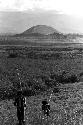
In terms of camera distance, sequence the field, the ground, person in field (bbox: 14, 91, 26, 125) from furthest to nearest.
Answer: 1. the field
2. the ground
3. person in field (bbox: 14, 91, 26, 125)

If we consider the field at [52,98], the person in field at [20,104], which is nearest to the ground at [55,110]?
the field at [52,98]

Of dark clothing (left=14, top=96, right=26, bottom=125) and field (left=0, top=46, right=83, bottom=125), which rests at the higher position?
dark clothing (left=14, top=96, right=26, bottom=125)

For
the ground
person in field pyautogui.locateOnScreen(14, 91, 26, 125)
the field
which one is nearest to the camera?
person in field pyautogui.locateOnScreen(14, 91, 26, 125)

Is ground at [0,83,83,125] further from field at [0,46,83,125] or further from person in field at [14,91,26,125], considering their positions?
person in field at [14,91,26,125]

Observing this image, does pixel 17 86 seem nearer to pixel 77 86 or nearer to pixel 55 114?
pixel 77 86

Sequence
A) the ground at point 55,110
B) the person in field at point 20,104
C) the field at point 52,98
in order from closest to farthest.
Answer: the person in field at point 20,104
the ground at point 55,110
the field at point 52,98

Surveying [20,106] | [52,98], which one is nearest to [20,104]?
[20,106]

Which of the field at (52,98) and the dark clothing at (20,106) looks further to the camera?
the field at (52,98)

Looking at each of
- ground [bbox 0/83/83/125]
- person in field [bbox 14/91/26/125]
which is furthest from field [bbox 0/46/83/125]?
person in field [bbox 14/91/26/125]

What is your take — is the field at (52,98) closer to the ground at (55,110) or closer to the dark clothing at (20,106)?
the ground at (55,110)

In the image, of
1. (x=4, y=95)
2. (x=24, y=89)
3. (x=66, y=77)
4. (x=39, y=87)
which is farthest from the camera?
(x=66, y=77)

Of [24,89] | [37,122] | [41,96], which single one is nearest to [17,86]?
[24,89]
